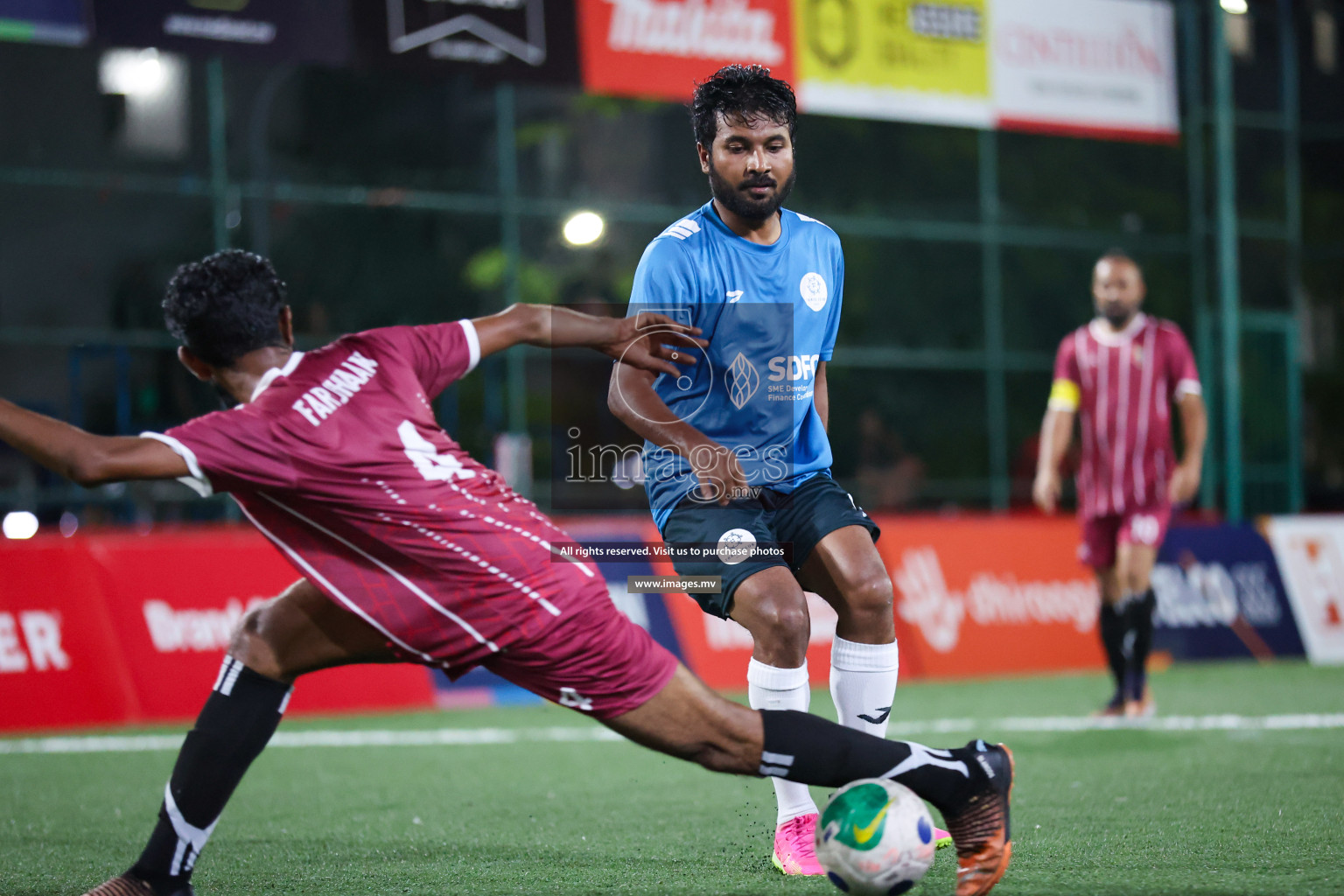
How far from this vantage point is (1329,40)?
1903 centimetres

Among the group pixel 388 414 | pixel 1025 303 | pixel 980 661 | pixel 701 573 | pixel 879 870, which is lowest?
pixel 980 661

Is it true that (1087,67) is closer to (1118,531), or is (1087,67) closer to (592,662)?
(1118,531)

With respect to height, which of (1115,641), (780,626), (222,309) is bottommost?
(1115,641)

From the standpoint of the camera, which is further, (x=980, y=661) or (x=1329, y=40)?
(x=1329, y=40)

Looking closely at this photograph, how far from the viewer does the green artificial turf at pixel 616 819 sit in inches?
165

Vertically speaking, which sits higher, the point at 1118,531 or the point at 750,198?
the point at 750,198

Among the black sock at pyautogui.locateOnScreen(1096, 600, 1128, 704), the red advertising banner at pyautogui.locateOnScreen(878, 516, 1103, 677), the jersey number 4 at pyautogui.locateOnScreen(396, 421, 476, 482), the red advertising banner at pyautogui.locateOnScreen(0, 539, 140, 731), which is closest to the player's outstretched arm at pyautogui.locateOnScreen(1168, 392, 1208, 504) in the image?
the black sock at pyautogui.locateOnScreen(1096, 600, 1128, 704)

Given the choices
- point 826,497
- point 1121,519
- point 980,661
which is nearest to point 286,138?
point 980,661

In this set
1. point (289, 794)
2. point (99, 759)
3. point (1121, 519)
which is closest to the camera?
point (289, 794)

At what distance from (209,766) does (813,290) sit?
7.44 feet

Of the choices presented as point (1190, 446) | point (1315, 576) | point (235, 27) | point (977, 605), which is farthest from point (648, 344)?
point (1315, 576)

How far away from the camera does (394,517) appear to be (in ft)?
11.7

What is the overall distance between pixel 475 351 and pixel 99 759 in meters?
4.38

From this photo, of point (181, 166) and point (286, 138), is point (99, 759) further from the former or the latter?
point (286, 138)
